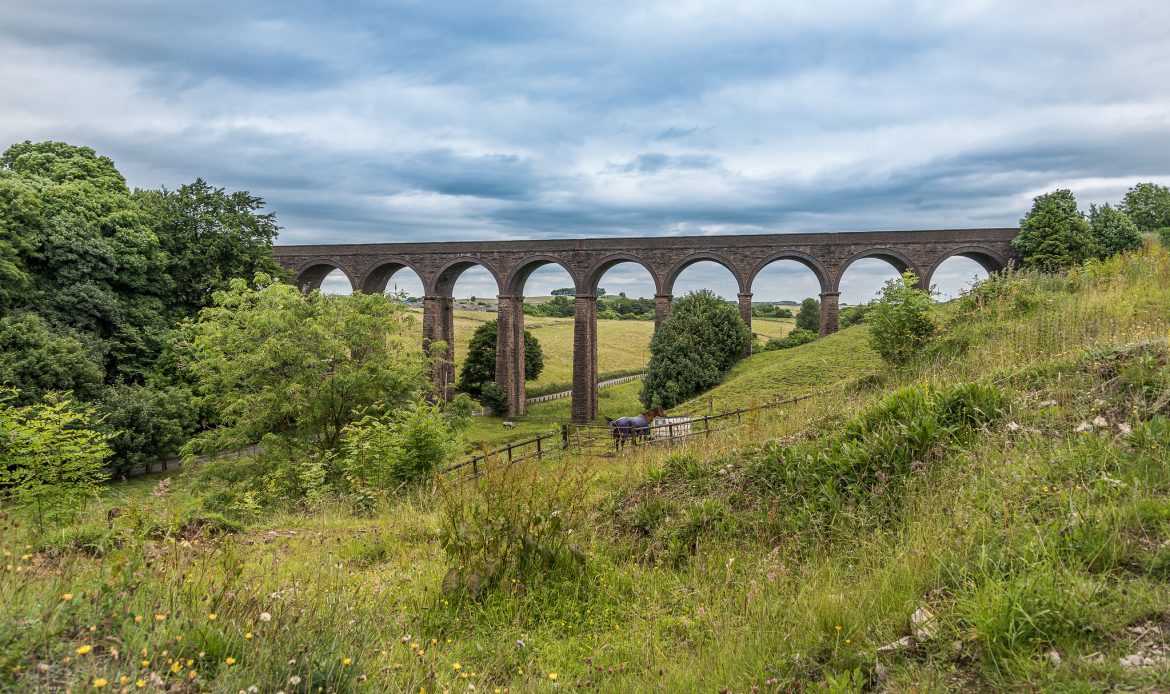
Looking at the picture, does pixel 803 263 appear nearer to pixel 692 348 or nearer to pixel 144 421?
pixel 692 348

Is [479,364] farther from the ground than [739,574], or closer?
closer

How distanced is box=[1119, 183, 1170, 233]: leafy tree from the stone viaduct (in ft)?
36.5

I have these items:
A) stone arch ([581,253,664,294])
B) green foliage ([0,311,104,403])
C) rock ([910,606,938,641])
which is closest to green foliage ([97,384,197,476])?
green foliage ([0,311,104,403])

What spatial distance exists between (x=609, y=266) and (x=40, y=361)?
1014 inches

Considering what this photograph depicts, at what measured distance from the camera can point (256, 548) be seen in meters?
5.85

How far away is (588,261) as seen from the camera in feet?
114

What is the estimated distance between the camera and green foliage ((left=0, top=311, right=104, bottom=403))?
18.7 meters

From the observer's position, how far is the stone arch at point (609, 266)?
113 feet

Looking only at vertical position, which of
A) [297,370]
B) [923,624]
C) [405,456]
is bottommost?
[405,456]

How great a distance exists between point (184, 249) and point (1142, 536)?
3207 centimetres

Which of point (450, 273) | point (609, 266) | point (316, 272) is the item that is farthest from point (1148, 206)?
point (316, 272)

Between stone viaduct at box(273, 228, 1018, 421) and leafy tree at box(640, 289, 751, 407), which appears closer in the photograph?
leafy tree at box(640, 289, 751, 407)

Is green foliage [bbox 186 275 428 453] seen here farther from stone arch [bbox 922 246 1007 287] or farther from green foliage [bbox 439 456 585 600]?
stone arch [bbox 922 246 1007 287]

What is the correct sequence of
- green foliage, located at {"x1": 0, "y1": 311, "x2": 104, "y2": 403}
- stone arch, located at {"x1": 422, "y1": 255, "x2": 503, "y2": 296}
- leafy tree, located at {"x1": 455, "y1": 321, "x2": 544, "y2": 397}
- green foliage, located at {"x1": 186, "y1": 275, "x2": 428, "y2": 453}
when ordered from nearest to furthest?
green foliage, located at {"x1": 186, "y1": 275, "x2": 428, "y2": 453}
green foliage, located at {"x1": 0, "y1": 311, "x2": 104, "y2": 403}
stone arch, located at {"x1": 422, "y1": 255, "x2": 503, "y2": 296}
leafy tree, located at {"x1": 455, "y1": 321, "x2": 544, "y2": 397}
